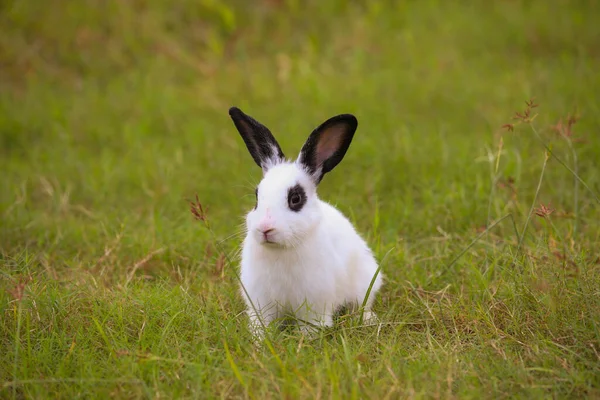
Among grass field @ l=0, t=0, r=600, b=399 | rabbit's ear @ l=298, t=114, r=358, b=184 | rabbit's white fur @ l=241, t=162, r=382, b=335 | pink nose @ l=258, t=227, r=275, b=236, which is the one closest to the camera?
grass field @ l=0, t=0, r=600, b=399

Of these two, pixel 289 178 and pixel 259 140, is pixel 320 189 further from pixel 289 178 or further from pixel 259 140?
pixel 289 178

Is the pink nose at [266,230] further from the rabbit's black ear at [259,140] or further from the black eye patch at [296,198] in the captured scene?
the rabbit's black ear at [259,140]

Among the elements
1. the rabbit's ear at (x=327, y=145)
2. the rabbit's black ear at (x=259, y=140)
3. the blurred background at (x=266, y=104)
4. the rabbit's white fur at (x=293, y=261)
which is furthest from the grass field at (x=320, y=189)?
the rabbit's ear at (x=327, y=145)

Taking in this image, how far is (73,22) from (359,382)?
7.39 meters

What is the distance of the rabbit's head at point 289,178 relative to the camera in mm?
3102

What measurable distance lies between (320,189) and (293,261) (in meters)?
1.96

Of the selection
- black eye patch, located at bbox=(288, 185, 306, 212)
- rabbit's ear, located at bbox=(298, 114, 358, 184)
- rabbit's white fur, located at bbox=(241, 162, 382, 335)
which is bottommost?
rabbit's white fur, located at bbox=(241, 162, 382, 335)

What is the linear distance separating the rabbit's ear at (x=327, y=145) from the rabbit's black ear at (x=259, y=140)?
0.17 metres

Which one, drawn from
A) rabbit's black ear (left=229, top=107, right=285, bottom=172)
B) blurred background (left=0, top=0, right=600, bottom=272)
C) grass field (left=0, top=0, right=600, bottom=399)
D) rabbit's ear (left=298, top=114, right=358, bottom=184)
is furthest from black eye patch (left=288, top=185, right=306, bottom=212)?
blurred background (left=0, top=0, right=600, bottom=272)

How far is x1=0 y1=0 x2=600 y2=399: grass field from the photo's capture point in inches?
112

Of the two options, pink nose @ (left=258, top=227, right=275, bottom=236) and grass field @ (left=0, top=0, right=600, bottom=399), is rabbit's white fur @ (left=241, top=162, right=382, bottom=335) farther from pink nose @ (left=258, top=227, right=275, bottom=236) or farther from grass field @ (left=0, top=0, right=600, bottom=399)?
grass field @ (left=0, top=0, right=600, bottom=399)

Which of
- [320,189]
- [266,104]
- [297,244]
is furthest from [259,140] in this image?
[266,104]

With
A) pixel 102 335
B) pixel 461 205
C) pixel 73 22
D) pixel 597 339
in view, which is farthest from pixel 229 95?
pixel 597 339

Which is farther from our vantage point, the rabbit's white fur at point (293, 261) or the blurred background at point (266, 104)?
the blurred background at point (266, 104)
